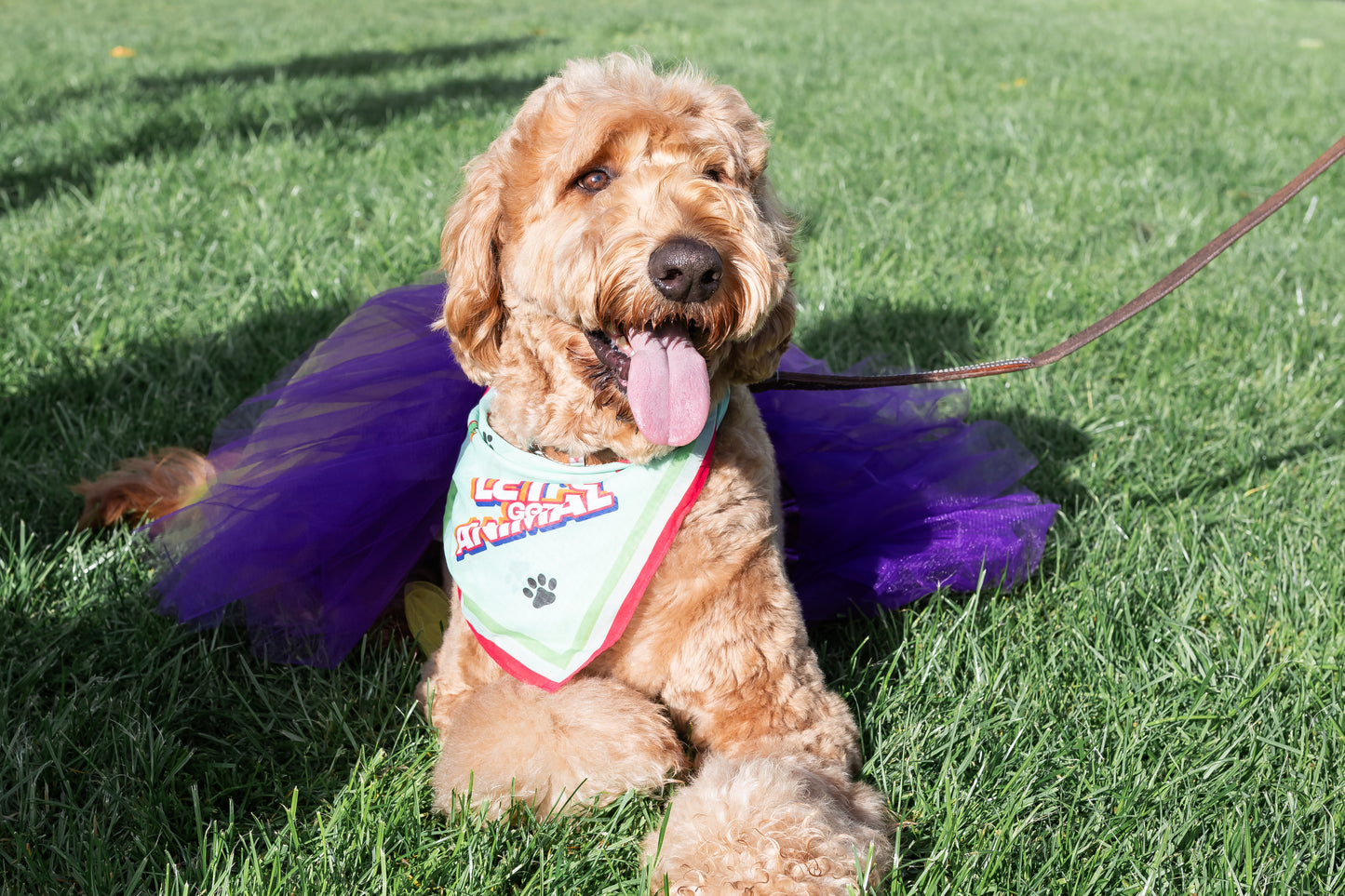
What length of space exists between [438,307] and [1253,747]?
2.69 metres

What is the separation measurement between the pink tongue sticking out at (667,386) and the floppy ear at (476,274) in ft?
1.34

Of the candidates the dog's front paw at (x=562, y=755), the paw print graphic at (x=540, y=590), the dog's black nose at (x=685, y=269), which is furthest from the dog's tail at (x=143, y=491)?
the dog's black nose at (x=685, y=269)

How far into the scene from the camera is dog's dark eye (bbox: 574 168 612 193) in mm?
2330

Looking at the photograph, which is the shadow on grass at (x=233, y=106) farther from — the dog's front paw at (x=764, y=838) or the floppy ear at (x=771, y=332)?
the dog's front paw at (x=764, y=838)

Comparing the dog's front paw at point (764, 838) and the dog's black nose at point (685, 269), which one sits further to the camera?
the dog's black nose at point (685, 269)

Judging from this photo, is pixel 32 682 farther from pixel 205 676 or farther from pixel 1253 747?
pixel 1253 747

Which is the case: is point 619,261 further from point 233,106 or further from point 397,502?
point 233,106

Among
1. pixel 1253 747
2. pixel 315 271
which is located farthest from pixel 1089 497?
pixel 315 271

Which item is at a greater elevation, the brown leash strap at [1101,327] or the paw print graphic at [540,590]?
the brown leash strap at [1101,327]

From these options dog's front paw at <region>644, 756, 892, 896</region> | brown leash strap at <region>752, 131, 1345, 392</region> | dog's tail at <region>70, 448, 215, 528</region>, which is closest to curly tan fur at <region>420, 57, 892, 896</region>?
dog's front paw at <region>644, 756, 892, 896</region>

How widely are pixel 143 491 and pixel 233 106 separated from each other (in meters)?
5.33

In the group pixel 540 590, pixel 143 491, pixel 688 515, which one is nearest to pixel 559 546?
pixel 540 590

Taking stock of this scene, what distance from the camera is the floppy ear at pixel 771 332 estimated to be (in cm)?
227

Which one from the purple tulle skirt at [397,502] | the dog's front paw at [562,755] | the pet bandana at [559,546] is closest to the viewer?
the dog's front paw at [562,755]
